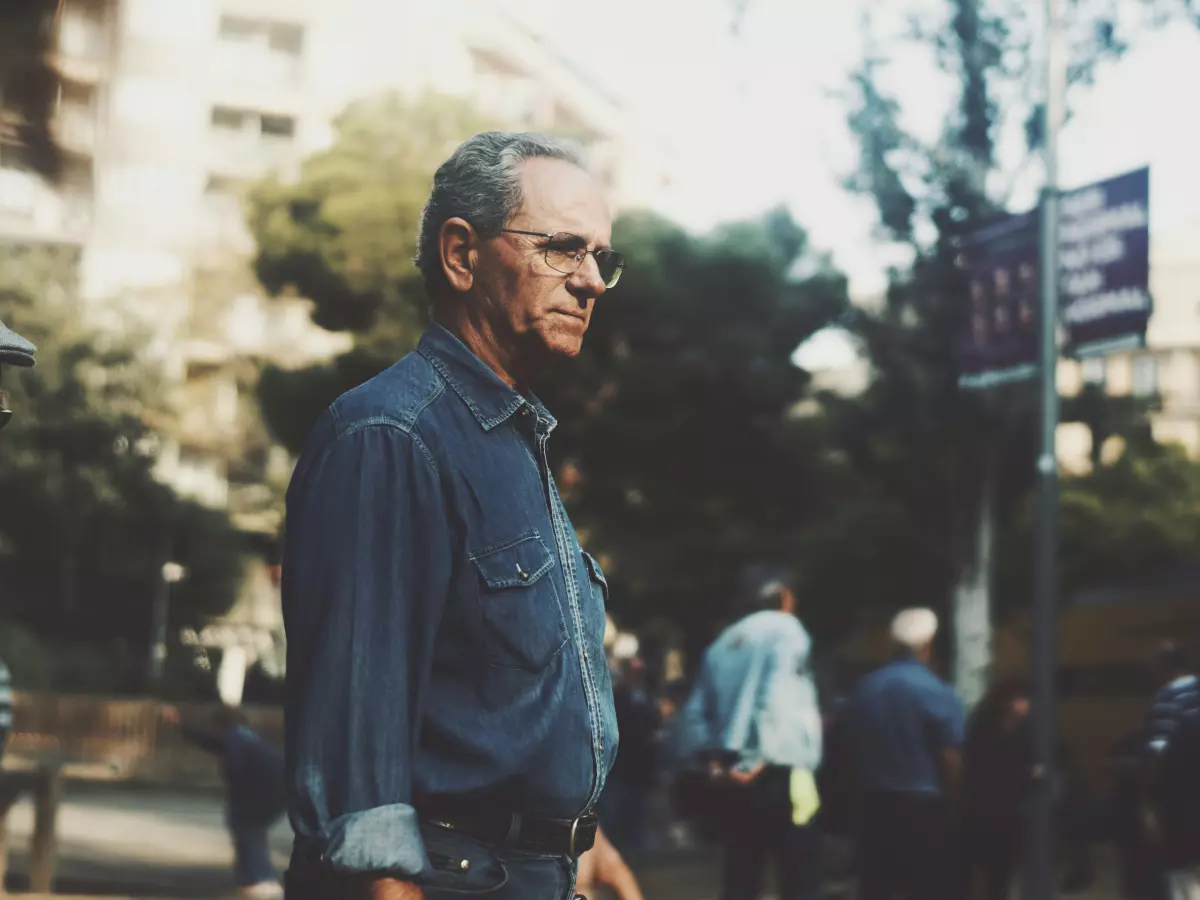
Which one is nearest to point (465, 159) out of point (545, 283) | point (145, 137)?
point (545, 283)

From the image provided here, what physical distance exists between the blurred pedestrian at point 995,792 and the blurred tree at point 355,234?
1719 centimetres

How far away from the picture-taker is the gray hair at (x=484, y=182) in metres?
2.66

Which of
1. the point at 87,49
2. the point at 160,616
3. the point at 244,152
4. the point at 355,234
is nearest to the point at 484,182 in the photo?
the point at 355,234

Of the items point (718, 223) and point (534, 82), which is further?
point (534, 82)

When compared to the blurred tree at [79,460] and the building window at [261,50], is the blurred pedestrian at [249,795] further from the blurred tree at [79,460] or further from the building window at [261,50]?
the building window at [261,50]

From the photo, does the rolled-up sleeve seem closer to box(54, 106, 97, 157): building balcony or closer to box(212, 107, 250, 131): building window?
box(54, 106, 97, 157): building balcony

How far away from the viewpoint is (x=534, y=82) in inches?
2472

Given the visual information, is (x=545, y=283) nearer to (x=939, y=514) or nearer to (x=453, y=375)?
(x=453, y=375)

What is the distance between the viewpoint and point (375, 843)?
7.34ft

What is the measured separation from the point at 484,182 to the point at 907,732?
7.38m

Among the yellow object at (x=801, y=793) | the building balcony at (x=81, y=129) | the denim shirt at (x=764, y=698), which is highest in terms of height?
the building balcony at (x=81, y=129)

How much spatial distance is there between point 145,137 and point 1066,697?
116ft

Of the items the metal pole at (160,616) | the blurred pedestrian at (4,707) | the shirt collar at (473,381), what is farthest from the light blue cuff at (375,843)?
the metal pole at (160,616)

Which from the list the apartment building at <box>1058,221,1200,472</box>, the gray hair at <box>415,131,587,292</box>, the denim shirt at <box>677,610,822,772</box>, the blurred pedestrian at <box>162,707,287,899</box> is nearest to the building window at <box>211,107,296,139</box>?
the apartment building at <box>1058,221,1200,472</box>
